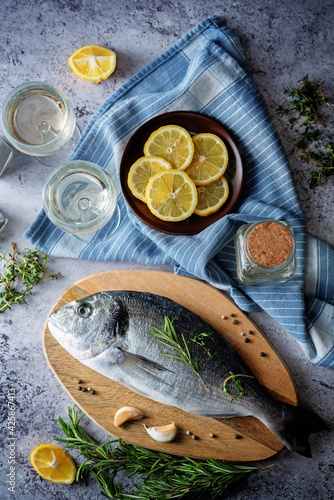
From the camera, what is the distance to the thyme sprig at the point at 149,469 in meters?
1.86

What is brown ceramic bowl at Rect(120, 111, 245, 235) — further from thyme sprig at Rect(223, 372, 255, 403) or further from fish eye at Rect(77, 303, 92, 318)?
thyme sprig at Rect(223, 372, 255, 403)

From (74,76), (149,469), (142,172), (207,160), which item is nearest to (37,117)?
(74,76)

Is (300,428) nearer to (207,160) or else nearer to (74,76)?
(207,160)

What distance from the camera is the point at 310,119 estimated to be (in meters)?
1.96

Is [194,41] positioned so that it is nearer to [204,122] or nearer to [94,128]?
[204,122]

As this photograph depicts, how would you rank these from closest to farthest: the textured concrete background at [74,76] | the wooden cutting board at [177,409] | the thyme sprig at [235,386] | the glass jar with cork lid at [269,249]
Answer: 1. the glass jar with cork lid at [269,249]
2. the thyme sprig at [235,386]
3. the wooden cutting board at [177,409]
4. the textured concrete background at [74,76]

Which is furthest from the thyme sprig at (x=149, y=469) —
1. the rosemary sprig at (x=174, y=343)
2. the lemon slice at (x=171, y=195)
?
the lemon slice at (x=171, y=195)

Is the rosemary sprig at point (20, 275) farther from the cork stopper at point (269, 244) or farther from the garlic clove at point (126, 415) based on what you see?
the cork stopper at point (269, 244)

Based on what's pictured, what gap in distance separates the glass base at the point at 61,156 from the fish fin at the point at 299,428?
153 centimetres

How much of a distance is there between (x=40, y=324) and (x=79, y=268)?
1.06 ft

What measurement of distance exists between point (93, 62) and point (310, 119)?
1.03 meters

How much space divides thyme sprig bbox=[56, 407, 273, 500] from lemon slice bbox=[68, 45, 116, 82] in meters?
1.55

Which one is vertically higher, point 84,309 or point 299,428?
point 84,309

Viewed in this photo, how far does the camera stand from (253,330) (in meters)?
1.91
